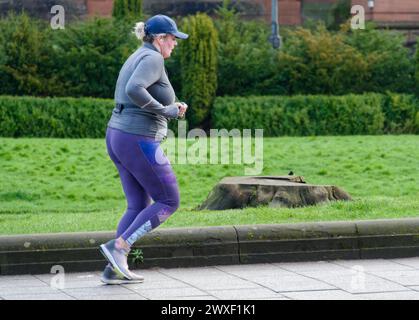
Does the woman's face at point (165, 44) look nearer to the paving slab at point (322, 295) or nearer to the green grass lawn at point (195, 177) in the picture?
the paving slab at point (322, 295)

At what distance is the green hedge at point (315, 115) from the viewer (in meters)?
23.1

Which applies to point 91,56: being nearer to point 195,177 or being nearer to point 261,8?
point 195,177

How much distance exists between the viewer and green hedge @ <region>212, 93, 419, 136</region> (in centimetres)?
2314

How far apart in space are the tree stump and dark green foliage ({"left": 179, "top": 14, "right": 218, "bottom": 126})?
39.5 feet

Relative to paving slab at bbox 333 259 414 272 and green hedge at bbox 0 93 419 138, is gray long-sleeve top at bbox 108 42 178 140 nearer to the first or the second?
paving slab at bbox 333 259 414 272

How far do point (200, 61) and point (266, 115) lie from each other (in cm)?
240

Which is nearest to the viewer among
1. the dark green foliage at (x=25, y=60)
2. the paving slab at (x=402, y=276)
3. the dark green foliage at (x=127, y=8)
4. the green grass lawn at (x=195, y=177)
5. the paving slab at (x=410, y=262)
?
the paving slab at (x=402, y=276)

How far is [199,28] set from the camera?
24766mm

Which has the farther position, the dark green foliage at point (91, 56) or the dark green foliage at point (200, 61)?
the dark green foliage at point (91, 56)

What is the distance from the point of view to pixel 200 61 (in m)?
24.7

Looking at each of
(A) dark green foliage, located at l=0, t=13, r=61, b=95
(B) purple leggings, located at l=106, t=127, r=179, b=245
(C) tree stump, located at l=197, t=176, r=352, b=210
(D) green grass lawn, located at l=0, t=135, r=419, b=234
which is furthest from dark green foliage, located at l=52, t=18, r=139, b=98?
(B) purple leggings, located at l=106, t=127, r=179, b=245

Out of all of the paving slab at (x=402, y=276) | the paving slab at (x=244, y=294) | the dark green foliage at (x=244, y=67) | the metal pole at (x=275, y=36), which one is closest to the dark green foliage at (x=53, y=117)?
the dark green foliage at (x=244, y=67)

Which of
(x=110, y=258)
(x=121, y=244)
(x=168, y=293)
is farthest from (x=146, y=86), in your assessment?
Answer: (x=168, y=293)
